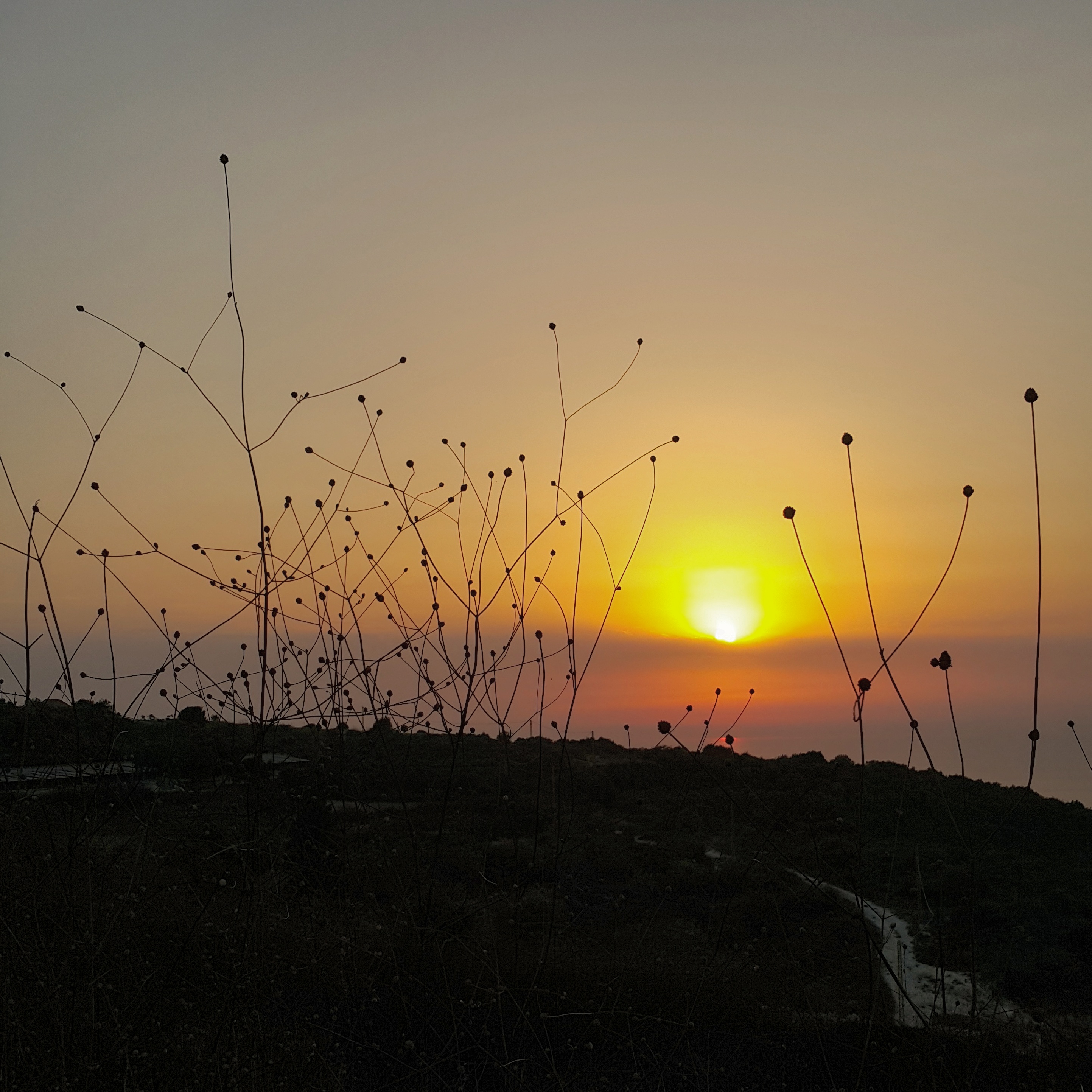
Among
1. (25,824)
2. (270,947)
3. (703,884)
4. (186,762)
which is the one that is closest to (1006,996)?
(703,884)

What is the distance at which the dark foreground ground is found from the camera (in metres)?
3.36

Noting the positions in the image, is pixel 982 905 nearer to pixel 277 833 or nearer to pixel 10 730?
pixel 277 833

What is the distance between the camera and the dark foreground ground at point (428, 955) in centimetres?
336

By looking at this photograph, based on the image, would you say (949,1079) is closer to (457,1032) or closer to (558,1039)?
(558,1039)

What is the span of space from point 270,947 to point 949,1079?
113 inches

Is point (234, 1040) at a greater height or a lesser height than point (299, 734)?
lesser

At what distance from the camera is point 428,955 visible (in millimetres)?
4539

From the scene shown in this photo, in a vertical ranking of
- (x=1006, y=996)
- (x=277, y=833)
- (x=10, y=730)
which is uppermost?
(x=10, y=730)

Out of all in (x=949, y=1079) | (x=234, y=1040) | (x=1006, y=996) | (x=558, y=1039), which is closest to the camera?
(x=234, y=1040)

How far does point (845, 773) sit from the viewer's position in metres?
12.7

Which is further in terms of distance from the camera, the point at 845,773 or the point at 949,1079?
the point at 845,773

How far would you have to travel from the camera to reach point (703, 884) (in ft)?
26.6

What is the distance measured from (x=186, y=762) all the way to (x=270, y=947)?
13.9 feet

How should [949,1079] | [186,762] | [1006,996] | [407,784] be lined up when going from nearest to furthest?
[949,1079] < [1006,996] < [186,762] < [407,784]
